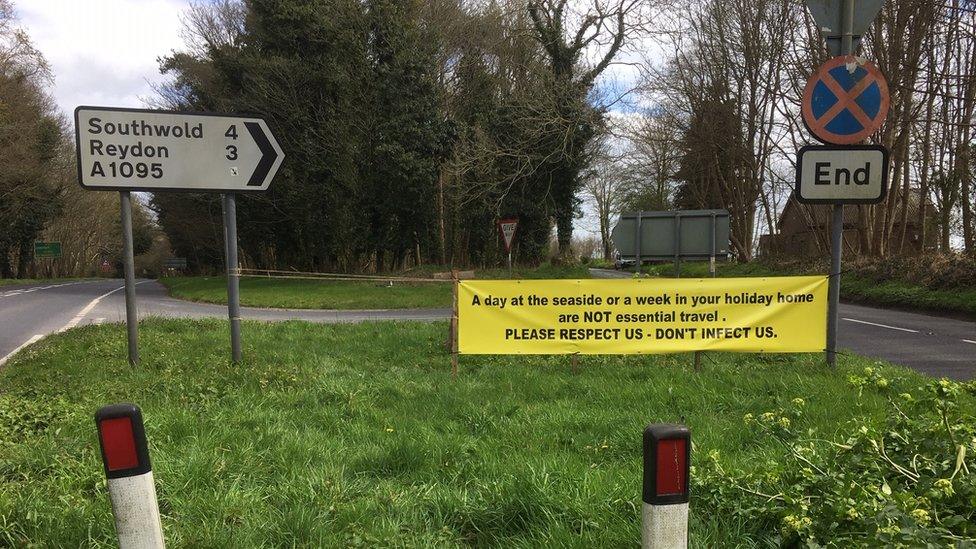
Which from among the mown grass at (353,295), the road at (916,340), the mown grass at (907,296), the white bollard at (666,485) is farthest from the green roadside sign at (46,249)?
the white bollard at (666,485)

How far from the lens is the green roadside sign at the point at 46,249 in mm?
54062

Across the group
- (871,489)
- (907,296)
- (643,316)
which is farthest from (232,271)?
(907,296)

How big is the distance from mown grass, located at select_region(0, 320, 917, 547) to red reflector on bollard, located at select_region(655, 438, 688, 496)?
73 centimetres

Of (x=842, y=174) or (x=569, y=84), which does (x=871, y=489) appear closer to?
(x=842, y=174)

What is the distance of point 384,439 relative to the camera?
13.4ft

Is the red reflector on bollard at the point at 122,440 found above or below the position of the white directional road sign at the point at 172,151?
below

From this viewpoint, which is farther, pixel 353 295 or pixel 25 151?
pixel 25 151

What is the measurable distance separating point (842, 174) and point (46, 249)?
68.0 m

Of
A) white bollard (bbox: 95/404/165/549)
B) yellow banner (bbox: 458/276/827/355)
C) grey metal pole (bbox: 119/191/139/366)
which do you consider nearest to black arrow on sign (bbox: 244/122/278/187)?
grey metal pole (bbox: 119/191/139/366)

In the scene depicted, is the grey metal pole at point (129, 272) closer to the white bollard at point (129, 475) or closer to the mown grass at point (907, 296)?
the white bollard at point (129, 475)

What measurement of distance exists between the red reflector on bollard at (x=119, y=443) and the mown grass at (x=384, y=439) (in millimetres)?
737

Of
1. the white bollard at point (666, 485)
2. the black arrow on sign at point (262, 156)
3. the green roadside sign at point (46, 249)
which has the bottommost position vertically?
the white bollard at point (666, 485)

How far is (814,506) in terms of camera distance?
238 cm

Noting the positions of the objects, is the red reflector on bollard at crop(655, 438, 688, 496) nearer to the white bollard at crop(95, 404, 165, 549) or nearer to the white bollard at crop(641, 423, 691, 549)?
the white bollard at crop(641, 423, 691, 549)
